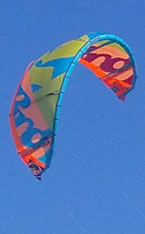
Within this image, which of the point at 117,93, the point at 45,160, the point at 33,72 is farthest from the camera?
the point at 117,93

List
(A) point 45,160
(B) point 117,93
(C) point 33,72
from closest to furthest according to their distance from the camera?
1. (A) point 45,160
2. (C) point 33,72
3. (B) point 117,93

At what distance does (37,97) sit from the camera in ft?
121

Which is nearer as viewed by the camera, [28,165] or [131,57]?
[28,165]

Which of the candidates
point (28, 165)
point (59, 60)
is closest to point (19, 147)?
point (28, 165)

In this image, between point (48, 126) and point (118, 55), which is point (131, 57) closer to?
point (118, 55)

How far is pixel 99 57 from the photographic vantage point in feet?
131

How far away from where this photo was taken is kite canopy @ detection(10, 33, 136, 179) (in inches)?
1400

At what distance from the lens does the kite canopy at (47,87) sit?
3556cm

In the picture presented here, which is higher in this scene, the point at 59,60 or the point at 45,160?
the point at 59,60

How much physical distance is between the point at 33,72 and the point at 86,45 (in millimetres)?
2429

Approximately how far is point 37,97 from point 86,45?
97.2 inches

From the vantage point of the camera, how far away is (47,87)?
119 feet

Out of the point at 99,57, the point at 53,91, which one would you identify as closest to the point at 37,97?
the point at 53,91

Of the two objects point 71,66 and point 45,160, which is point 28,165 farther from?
point 71,66
